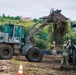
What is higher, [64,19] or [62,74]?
[64,19]

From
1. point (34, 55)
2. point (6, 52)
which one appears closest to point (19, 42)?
point (6, 52)

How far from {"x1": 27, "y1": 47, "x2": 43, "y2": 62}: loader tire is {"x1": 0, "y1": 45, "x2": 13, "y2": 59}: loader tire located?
1.38 metres

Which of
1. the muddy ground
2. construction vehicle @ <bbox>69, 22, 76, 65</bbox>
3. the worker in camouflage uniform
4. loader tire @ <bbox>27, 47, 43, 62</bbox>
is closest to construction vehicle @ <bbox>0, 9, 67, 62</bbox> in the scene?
loader tire @ <bbox>27, 47, 43, 62</bbox>

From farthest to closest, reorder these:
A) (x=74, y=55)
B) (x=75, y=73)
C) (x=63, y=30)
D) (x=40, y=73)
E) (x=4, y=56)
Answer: (x=63, y=30) → (x=4, y=56) → (x=74, y=55) → (x=75, y=73) → (x=40, y=73)

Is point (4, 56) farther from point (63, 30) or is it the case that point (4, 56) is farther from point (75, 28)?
point (75, 28)

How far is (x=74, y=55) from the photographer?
58.3ft

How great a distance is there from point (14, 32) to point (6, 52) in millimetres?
1642

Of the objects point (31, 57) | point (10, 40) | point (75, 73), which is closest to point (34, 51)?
point (31, 57)

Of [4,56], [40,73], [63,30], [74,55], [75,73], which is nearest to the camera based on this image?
[40,73]

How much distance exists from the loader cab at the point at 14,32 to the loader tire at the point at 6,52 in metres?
0.66

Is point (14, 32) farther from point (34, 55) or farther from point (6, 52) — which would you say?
point (34, 55)

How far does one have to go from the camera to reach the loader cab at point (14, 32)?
23500 millimetres

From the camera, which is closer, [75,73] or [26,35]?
[75,73]

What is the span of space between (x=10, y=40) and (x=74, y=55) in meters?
7.15
